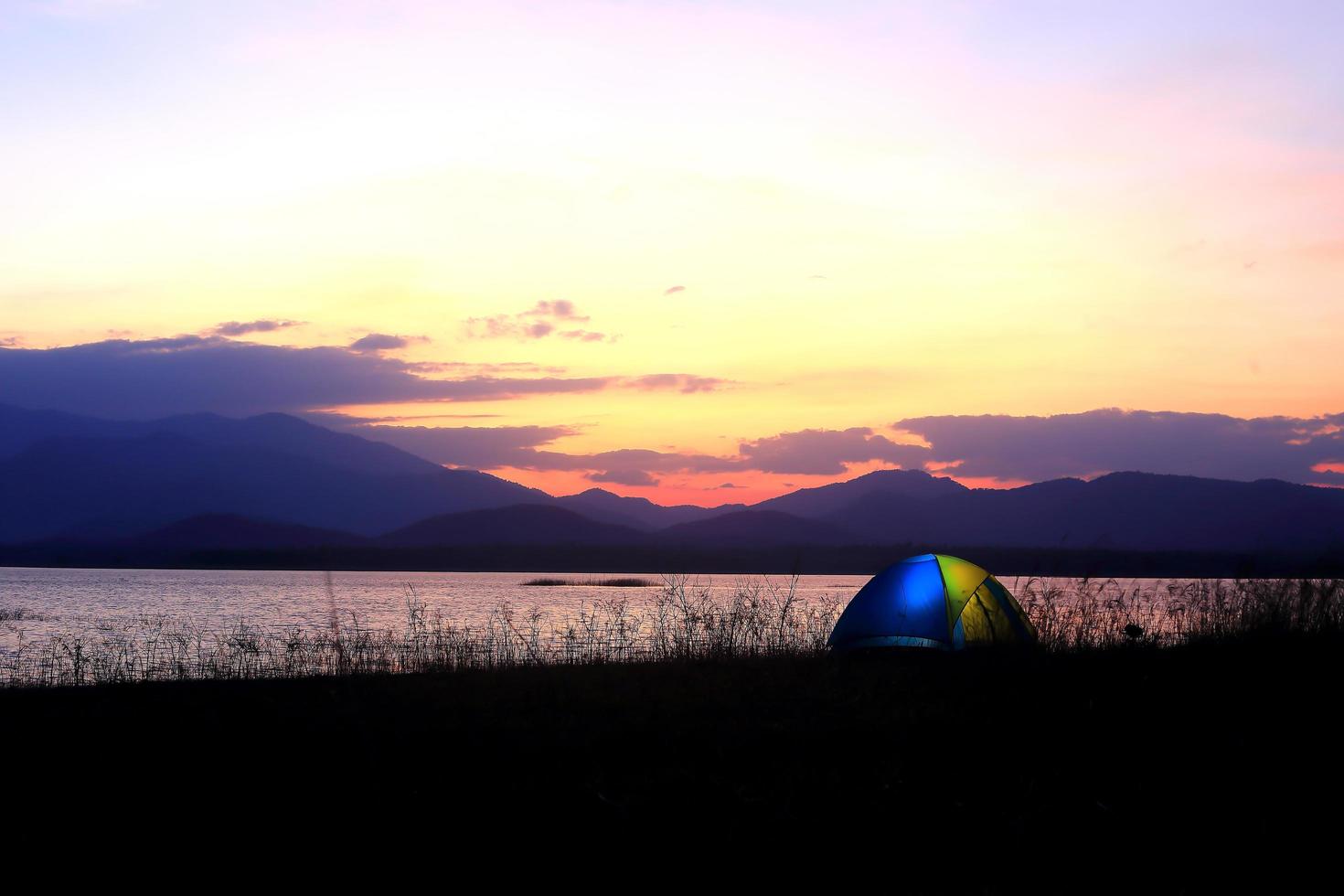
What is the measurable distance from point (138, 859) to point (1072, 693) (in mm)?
10011

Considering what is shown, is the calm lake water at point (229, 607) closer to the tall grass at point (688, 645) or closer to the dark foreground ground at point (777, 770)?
the tall grass at point (688, 645)

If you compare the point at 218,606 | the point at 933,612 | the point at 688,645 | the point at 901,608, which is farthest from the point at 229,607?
the point at 933,612

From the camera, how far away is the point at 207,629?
113 feet

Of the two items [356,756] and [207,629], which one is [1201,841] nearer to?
[356,756]

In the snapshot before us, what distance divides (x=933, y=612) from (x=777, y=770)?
386 inches

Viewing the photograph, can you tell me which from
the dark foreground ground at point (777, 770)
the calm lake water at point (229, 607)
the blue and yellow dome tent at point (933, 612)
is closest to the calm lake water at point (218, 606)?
the calm lake water at point (229, 607)

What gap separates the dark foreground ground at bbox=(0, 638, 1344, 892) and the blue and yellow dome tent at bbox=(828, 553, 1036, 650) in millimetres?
3478

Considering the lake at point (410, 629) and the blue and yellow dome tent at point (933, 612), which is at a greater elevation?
the blue and yellow dome tent at point (933, 612)

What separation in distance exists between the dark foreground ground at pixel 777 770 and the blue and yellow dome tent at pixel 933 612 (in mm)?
3478

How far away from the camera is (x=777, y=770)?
31.8 feet

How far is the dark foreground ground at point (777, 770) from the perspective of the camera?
7840 millimetres

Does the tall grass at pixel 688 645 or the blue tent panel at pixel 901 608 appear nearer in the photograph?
the tall grass at pixel 688 645

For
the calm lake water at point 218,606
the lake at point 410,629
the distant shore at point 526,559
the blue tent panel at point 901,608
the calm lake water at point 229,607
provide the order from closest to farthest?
the blue tent panel at point 901,608
the lake at point 410,629
the calm lake water at point 229,607
the calm lake water at point 218,606
the distant shore at point 526,559

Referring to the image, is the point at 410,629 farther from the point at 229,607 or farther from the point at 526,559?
the point at 526,559
